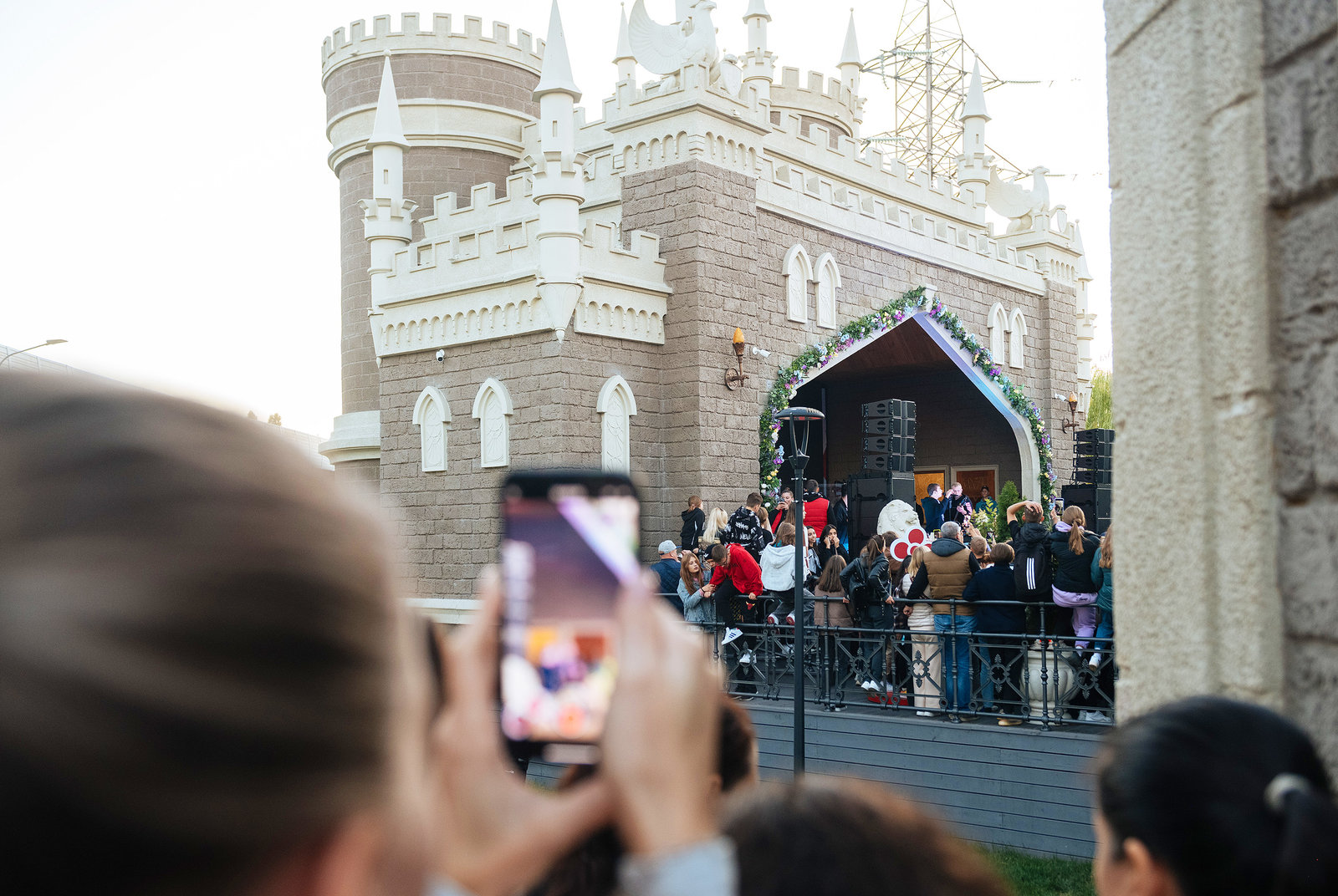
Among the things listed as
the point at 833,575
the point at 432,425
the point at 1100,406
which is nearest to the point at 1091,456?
the point at 833,575

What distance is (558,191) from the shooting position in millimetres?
13445

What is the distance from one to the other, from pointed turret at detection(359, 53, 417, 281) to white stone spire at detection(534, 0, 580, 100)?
3445mm

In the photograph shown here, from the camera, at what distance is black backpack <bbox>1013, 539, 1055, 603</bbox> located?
8.73 m

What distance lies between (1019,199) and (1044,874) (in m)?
18.4

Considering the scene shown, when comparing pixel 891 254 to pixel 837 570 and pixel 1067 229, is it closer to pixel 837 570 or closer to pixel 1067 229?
pixel 1067 229

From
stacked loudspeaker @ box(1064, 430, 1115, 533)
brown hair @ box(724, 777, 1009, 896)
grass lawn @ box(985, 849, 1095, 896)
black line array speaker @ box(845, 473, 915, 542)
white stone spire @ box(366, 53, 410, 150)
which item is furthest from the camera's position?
white stone spire @ box(366, 53, 410, 150)

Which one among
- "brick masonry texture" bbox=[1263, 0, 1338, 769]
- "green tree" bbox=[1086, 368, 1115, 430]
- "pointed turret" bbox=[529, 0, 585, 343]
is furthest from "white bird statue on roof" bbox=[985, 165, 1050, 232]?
"brick masonry texture" bbox=[1263, 0, 1338, 769]

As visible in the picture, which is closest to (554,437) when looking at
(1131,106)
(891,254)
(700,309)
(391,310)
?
(700,309)

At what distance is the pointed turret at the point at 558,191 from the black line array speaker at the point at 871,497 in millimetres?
4279

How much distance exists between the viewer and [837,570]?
9.93 m

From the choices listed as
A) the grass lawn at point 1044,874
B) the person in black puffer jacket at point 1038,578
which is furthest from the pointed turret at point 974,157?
the grass lawn at point 1044,874

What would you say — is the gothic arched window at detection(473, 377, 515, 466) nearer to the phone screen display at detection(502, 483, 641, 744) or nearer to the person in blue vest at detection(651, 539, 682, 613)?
the person in blue vest at detection(651, 539, 682, 613)

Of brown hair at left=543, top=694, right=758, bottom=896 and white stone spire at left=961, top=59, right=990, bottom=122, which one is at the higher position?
white stone spire at left=961, top=59, right=990, bottom=122

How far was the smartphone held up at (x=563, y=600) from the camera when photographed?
1.01 metres
